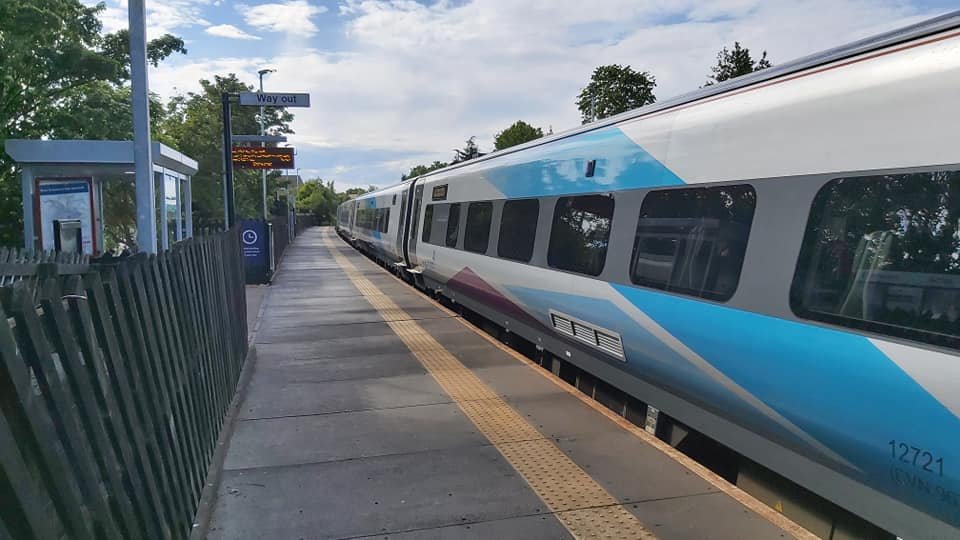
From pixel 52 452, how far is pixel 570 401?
4371mm

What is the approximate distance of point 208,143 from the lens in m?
26.4

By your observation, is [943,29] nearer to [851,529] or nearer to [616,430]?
[851,529]

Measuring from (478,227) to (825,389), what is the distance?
20.6ft

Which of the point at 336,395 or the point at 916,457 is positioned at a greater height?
the point at 916,457

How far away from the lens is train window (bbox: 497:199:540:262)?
6836 mm

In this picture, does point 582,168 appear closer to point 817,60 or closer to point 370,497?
point 817,60

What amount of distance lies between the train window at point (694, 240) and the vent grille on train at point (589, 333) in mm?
575

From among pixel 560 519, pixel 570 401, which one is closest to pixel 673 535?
pixel 560 519

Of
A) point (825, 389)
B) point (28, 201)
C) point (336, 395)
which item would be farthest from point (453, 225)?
point (825, 389)

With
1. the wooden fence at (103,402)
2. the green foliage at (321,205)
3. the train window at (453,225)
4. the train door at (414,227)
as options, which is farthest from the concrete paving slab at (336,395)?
the green foliage at (321,205)

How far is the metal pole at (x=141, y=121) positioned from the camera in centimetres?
627

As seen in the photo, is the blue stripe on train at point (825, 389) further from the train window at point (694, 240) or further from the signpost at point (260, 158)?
the signpost at point (260, 158)

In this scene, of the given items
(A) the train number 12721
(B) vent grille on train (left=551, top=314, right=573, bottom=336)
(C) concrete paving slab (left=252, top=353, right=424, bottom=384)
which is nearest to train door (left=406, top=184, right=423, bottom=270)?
(C) concrete paving slab (left=252, top=353, right=424, bottom=384)

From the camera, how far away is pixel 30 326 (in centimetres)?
166
